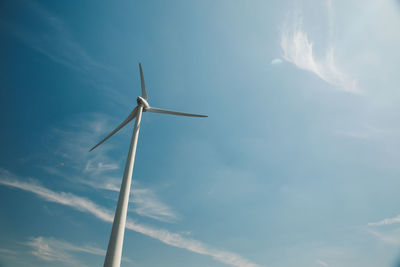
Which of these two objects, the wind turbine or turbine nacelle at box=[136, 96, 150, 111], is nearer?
the wind turbine

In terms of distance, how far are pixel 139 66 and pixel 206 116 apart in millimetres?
15509

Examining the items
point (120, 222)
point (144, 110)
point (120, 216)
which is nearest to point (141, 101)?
point (144, 110)

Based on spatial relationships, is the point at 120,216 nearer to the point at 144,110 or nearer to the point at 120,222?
the point at 120,222

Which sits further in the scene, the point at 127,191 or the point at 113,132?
the point at 113,132

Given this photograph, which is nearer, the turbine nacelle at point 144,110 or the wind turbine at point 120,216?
the wind turbine at point 120,216

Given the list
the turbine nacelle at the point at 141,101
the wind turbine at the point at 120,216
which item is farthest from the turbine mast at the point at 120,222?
the turbine nacelle at the point at 141,101

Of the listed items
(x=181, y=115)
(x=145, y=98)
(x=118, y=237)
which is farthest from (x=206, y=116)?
(x=118, y=237)

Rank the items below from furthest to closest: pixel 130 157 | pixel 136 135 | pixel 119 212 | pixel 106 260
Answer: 1. pixel 136 135
2. pixel 130 157
3. pixel 119 212
4. pixel 106 260

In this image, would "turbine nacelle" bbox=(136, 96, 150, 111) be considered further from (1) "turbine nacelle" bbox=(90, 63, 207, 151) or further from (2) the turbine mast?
(2) the turbine mast

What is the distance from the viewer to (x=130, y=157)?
25.5 meters

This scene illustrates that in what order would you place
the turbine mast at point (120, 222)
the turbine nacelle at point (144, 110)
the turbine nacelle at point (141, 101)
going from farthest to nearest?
the turbine nacelle at point (144, 110)
the turbine nacelle at point (141, 101)
the turbine mast at point (120, 222)

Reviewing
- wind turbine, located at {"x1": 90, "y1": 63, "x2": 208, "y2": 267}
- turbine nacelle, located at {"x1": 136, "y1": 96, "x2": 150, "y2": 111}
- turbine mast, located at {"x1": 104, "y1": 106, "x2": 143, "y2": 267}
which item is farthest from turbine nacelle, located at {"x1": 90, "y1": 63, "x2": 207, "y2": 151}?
turbine mast, located at {"x1": 104, "y1": 106, "x2": 143, "y2": 267}

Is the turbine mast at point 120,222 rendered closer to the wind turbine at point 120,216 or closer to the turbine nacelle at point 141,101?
the wind turbine at point 120,216

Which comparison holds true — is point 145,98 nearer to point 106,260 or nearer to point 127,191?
point 127,191
